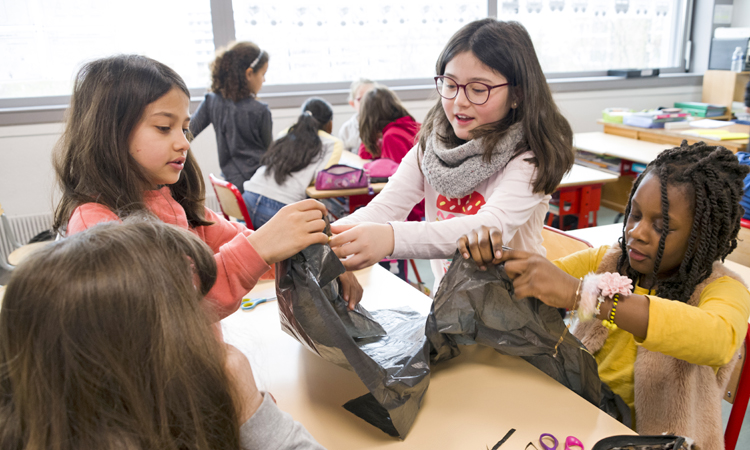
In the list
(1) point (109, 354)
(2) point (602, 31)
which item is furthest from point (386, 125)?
(2) point (602, 31)

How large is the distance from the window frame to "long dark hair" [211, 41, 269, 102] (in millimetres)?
1000

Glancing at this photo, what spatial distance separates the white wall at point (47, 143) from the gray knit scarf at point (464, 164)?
2.59 metres

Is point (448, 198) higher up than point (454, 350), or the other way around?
point (448, 198)

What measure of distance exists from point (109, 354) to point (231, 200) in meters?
1.93

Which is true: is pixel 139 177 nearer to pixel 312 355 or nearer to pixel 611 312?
pixel 312 355

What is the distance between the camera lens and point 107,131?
3.18 feet

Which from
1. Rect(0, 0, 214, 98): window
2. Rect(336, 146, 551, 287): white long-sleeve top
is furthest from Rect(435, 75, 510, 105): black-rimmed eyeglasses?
Rect(0, 0, 214, 98): window

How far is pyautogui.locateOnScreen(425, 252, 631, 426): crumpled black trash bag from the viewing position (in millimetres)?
891

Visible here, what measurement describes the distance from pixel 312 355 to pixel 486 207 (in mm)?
519

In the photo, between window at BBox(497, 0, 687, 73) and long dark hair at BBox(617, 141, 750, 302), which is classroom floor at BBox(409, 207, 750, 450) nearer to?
long dark hair at BBox(617, 141, 750, 302)

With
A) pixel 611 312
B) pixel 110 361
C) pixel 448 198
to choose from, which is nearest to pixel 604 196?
pixel 448 198

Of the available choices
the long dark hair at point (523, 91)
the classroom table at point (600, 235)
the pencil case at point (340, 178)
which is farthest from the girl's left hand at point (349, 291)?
the pencil case at point (340, 178)

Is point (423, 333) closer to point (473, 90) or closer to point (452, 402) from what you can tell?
point (452, 402)

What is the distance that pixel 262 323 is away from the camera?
1.19 meters
